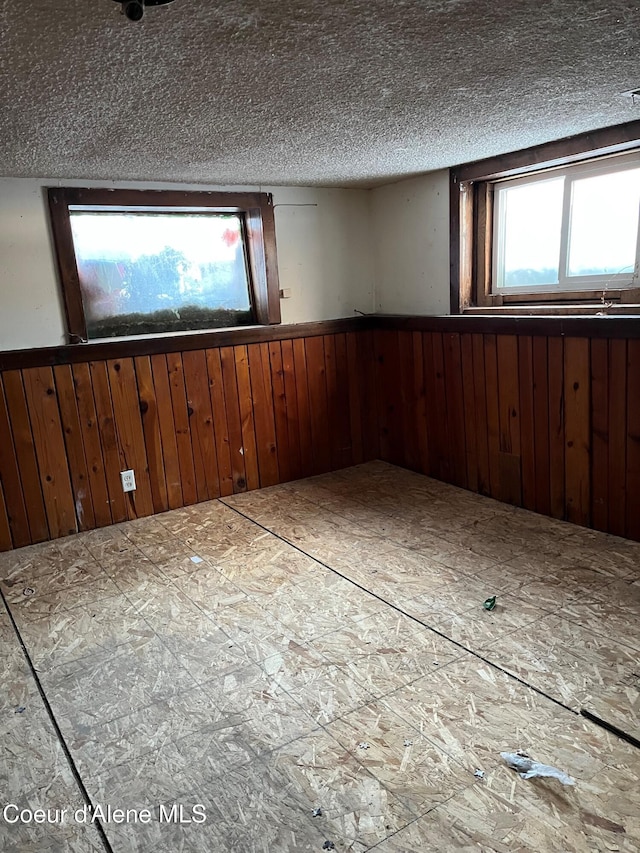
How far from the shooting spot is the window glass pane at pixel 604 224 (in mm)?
3008

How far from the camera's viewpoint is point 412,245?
418 cm

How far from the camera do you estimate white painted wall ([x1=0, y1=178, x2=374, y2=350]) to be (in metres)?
3.32

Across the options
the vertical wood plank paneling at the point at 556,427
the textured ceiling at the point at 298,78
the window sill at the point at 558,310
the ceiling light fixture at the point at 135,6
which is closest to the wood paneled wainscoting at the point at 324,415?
the vertical wood plank paneling at the point at 556,427

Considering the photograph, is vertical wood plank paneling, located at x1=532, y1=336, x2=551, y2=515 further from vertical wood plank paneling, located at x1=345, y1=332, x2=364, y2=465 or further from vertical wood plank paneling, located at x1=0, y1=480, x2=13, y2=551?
vertical wood plank paneling, located at x1=0, y1=480, x2=13, y2=551

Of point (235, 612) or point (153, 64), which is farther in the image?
point (235, 612)

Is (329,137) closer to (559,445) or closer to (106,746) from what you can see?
(559,445)

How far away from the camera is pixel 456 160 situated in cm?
348

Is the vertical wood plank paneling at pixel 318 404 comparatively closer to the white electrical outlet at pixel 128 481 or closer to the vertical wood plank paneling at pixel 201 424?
the vertical wood plank paneling at pixel 201 424

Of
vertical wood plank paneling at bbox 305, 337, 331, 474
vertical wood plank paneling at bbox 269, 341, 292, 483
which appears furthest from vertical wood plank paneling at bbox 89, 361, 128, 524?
vertical wood plank paneling at bbox 305, 337, 331, 474

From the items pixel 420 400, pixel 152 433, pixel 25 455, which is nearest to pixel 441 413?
pixel 420 400

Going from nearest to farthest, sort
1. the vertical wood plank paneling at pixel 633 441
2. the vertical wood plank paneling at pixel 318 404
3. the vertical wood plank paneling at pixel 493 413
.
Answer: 1. the vertical wood plank paneling at pixel 633 441
2. the vertical wood plank paneling at pixel 493 413
3. the vertical wood plank paneling at pixel 318 404

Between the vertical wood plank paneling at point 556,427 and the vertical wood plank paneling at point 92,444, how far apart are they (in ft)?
8.13

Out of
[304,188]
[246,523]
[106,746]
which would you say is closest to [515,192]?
[304,188]

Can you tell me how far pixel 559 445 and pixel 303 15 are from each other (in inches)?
97.0
